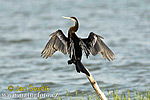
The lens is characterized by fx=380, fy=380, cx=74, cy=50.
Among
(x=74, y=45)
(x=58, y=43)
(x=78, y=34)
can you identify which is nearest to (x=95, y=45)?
(x=74, y=45)

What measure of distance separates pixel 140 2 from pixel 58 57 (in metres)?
9.05

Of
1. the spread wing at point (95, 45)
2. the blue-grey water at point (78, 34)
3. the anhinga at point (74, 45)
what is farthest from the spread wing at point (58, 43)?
the blue-grey water at point (78, 34)

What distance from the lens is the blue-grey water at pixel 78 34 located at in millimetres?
10766

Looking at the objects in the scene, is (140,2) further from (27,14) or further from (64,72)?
(64,72)

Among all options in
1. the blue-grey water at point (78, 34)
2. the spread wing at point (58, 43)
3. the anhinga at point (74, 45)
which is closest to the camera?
the anhinga at point (74, 45)

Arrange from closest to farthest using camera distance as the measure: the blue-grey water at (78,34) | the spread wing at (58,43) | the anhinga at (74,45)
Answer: the anhinga at (74,45), the spread wing at (58,43), the blue-grey water at (78,34)

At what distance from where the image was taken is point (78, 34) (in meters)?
15.0

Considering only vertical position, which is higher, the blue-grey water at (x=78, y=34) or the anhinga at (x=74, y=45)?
the blue-grey water at (x=78, y=34)

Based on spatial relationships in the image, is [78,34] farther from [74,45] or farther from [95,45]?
[74,45]

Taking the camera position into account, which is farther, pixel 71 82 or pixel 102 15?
pixel 102 15

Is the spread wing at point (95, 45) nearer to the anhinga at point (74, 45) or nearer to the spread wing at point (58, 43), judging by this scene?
the anhinga at point (74, 45)

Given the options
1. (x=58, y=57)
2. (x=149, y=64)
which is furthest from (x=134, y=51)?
(x=58, y=57)

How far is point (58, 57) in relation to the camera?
1348 cm

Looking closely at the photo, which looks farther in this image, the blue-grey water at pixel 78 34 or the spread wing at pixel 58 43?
the blue-grey water at pixel 78 34
